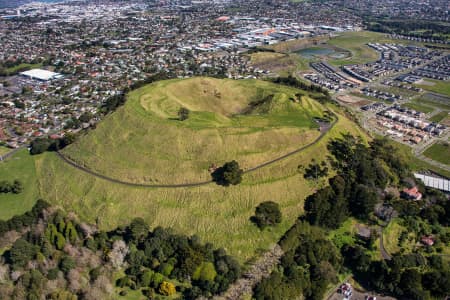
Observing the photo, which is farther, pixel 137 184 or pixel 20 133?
pixel 20 133

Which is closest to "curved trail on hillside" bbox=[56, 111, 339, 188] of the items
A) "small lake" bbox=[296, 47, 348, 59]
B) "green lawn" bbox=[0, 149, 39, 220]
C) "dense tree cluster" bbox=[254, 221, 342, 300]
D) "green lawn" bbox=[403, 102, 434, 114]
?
"green lawn" bbox=[0, 149, 39, 220]

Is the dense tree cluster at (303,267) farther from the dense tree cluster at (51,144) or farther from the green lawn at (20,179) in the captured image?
the dense tree cluster at (51,144)

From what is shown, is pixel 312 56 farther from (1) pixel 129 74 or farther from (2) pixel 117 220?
(2) pixel 117 220

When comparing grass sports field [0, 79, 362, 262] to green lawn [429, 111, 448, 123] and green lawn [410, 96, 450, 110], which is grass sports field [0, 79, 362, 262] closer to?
green lawn [429, 111, 448, 123]

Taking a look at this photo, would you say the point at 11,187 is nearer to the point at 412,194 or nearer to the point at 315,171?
the point at 315,171

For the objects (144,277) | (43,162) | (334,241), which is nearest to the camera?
(144,277)

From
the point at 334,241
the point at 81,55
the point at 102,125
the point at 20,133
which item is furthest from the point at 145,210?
the point at 81,55

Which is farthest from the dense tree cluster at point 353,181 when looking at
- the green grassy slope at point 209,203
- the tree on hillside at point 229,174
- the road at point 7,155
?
the road at point 7,155

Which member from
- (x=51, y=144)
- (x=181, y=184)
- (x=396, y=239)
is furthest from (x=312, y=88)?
(x=51, y=144)
